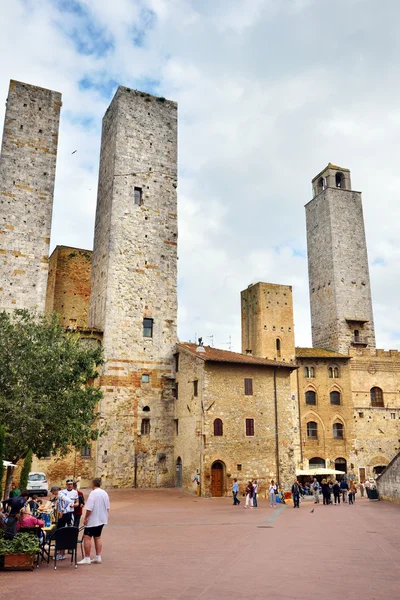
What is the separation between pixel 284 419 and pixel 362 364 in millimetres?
15573

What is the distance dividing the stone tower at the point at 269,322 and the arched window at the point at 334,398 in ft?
14.2

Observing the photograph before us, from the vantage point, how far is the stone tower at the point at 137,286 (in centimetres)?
3092

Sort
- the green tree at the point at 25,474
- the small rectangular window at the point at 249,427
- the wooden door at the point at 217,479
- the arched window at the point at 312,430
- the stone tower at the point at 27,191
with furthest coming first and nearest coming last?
1. the arched window at the point at 312,430
2. the stone tower at the point at 27,191
3. the small rectangular window at the point at 249,427
4. the wooden door at the point at 217,479
5. the green tree at the point at 25,474

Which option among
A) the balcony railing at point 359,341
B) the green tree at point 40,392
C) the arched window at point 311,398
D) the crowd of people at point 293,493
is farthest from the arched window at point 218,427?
the balcony railing at point 359,341

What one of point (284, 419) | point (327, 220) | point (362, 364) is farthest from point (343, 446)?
point (327, 220)

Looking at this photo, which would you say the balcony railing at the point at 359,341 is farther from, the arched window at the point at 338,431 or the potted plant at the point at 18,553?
the potted plant at the point at 18,553

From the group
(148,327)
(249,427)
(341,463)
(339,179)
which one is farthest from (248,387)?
(339,179)

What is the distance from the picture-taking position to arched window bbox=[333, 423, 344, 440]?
41.2 m

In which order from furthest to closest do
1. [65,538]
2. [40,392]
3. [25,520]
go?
[40,392] → [25,520] → [65,538]

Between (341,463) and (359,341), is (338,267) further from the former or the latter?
(341,463)

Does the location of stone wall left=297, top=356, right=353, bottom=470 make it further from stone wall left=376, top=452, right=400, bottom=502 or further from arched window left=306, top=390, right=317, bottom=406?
stone wall left=376, top=452, right=400, bottom=502

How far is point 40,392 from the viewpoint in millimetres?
18906

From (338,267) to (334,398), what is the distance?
12.7 metres

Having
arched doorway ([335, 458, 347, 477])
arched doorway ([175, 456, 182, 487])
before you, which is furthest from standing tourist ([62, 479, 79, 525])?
arched doorway ([335, 458, 347, 477])
